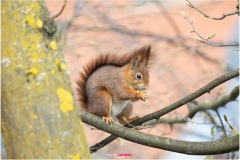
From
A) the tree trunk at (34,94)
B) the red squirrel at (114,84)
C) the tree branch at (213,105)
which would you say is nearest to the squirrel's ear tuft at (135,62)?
the red squirrel at (114,84)

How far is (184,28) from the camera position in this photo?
23.1ft

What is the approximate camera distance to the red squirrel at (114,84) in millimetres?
3008

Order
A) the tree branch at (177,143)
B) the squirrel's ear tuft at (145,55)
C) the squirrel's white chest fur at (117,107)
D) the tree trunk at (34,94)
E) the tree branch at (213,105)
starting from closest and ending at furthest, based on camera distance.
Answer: the tree trunk at (34,94), the tree branch at (177,143), the squirrel's white chest fur at (117,107), the tree branch at (213,105), the squirrel's ear tuft at (145,55)

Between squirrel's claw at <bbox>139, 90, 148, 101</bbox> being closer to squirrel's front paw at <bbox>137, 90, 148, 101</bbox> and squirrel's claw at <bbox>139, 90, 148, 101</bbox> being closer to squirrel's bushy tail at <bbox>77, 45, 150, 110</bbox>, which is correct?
squirrel's front paw at <bbox>137, 90, 148, 101</bbox>

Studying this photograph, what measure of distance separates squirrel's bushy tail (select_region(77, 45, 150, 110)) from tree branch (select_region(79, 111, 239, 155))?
70 cm

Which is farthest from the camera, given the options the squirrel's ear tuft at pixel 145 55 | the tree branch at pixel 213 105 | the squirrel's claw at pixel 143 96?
the squirrel's ear tuft at pixel 145 55

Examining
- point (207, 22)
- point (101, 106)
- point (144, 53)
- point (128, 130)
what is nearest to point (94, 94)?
Result: point (101, 106)

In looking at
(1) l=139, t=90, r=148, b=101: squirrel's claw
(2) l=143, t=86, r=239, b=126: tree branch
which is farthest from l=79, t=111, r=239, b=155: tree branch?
(2) l=143, t=86, r=239, b=126: tree branch

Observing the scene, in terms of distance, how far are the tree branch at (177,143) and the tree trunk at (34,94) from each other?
730mm

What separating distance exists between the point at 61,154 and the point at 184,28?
573 centimetres

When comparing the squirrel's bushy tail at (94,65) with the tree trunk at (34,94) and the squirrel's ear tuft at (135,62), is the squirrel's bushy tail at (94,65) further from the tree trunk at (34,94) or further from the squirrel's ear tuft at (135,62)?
the tree trunk at (34,94)

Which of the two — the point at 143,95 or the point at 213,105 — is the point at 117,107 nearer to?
the point at 143,95

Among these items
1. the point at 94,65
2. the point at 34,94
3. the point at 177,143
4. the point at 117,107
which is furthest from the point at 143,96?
the point at 34,94

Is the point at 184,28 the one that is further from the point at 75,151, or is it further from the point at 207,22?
the point at 75,151
